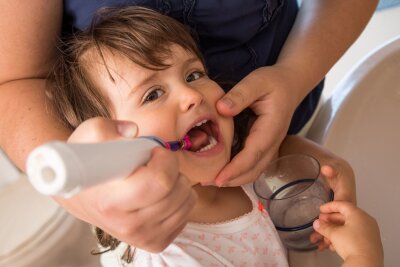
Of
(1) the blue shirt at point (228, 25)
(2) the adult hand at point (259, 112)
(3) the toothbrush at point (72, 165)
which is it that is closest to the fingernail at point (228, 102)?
(2) the adult hand at point (259, 112)

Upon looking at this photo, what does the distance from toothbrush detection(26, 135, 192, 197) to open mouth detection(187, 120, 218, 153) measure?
243mm

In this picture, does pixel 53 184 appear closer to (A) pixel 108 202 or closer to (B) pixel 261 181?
(A) pixel 108 202

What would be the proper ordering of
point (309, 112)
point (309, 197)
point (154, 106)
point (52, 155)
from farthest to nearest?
point (309, 112), point (309, 197), point (154, 106), point (52, 155)

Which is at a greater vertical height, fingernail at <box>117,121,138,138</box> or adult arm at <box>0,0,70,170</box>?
fingernail at <box>117,121,138,138</box>

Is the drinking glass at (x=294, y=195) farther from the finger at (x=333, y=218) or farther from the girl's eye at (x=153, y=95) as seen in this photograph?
the girl's eye at (x=153, y=95)

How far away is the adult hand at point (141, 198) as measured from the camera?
0.32 meters

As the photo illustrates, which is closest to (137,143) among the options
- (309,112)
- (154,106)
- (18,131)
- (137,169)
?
(137,169)

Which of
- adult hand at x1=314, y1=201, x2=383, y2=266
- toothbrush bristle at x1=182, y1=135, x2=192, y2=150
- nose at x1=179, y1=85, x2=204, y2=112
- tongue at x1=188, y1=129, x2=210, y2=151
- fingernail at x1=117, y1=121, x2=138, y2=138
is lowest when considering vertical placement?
adult hand at x1=314, y1=201, x2=383, y2=266

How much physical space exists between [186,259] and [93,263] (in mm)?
428

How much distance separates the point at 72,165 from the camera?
25cm

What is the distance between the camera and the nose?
0.51 meters

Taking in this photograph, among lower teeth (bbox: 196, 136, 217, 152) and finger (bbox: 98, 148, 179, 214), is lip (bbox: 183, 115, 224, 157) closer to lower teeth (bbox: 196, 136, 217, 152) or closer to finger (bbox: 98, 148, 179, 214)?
lower teeth (bbox: 196, 136, 217, 152)

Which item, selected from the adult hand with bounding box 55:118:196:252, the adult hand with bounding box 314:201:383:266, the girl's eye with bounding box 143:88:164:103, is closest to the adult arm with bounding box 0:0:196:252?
the adult hand with bounding box 55:118:196:252

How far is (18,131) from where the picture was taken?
1.85 ft
